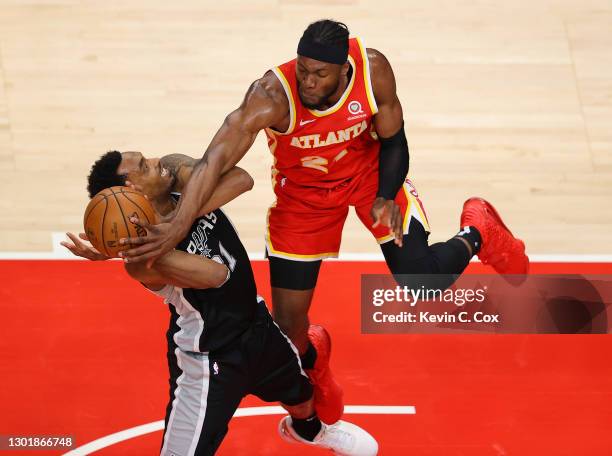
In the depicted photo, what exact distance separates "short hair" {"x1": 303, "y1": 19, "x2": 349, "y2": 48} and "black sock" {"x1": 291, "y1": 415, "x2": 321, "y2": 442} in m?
2.13

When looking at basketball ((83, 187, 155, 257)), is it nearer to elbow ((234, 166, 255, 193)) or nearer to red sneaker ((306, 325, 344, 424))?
elbow ((234, 166, 255, 193))

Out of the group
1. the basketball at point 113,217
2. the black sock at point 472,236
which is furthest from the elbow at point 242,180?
the black sock at point 472,236

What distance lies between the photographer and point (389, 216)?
233 inches

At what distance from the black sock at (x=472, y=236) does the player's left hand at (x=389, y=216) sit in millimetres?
1175

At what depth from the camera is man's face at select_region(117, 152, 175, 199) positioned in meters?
5.34

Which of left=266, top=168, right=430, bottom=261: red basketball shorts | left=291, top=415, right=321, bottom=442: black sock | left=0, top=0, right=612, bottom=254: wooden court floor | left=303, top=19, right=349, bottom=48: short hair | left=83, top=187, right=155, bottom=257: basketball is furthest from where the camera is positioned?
left=0, top=0, right=612, bottom=254: wooden court floor

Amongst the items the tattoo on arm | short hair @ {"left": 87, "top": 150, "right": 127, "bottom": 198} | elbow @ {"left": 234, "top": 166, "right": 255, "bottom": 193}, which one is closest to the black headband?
elbow @ {"left": 234, "top": 166, "right": 255, "bottom": 193}

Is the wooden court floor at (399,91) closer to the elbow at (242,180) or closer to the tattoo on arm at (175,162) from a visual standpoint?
the tattoo on arm at (175,162)

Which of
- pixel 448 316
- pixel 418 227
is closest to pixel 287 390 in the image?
pixel 418 227

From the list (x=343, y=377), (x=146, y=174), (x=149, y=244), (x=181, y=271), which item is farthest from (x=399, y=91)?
(x=149, y=244)

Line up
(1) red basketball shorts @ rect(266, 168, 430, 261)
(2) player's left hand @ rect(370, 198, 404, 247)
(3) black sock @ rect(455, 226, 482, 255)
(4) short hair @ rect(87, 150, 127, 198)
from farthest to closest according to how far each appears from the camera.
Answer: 1. (3) black sock @ rect(455, 226, 482, 255)
2. (1) red basketball shorts @ rect(266, 168, 430, 261)
3. (2) player's left hand @ rect(370, 198, 404, 247)
4. (4) short hair @ rect(87, 150, 127, 198)

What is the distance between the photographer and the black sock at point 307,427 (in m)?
6.20

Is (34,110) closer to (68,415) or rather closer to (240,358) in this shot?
(68,415)

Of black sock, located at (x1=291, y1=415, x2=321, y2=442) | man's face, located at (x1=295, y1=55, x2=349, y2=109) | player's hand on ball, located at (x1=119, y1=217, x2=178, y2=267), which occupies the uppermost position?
man's face, located at (x1=295, y1=55, x2=349, y2=109)
